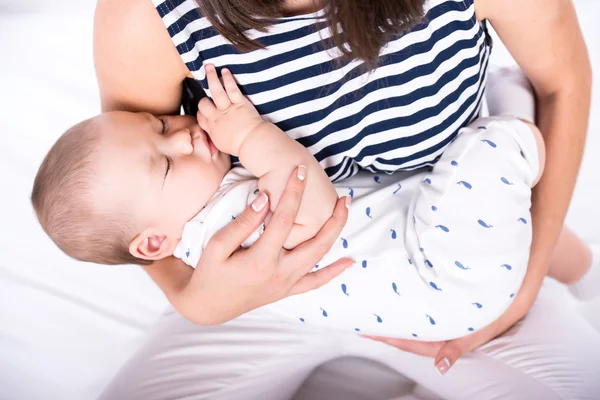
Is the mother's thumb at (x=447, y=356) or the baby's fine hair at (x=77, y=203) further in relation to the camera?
the mother's thumb at (x=447, y=356)

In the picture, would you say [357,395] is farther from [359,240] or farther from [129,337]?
[129,337]

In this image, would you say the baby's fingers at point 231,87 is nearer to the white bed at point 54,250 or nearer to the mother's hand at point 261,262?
the mother's hand at point 261,262

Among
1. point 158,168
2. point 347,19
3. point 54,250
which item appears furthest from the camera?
point 54,250

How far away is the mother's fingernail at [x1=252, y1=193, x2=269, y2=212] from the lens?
33.1 inches

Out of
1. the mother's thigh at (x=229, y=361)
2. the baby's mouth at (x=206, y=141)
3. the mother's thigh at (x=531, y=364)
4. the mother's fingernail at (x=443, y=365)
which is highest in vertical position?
the baby's mouth at (x=206, y=141)

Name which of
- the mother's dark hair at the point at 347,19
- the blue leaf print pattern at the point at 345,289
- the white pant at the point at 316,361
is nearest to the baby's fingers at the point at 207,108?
the mother's dark hair at the point at 347,19

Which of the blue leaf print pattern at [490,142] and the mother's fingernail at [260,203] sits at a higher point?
the mother's fingernail at [260,203]

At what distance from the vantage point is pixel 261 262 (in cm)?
85

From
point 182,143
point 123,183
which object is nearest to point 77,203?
point 123,183

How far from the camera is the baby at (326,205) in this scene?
82cm

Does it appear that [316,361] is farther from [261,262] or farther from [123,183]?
[123,183]

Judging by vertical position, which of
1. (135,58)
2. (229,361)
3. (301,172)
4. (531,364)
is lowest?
(531,364)

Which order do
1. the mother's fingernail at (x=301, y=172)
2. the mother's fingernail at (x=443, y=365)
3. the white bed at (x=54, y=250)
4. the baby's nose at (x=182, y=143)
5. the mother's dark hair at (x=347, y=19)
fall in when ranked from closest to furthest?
1. the mother's dark hair at (x=347, y=19)
2. the mother's fingernail at (x=301, y=172)
3. the baby's nose at (x=182, y=143)
4. the mother's fingernail at (x=443, y=365)
5. the white bed at (x=54, y=250)

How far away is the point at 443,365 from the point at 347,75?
1.94 ft
